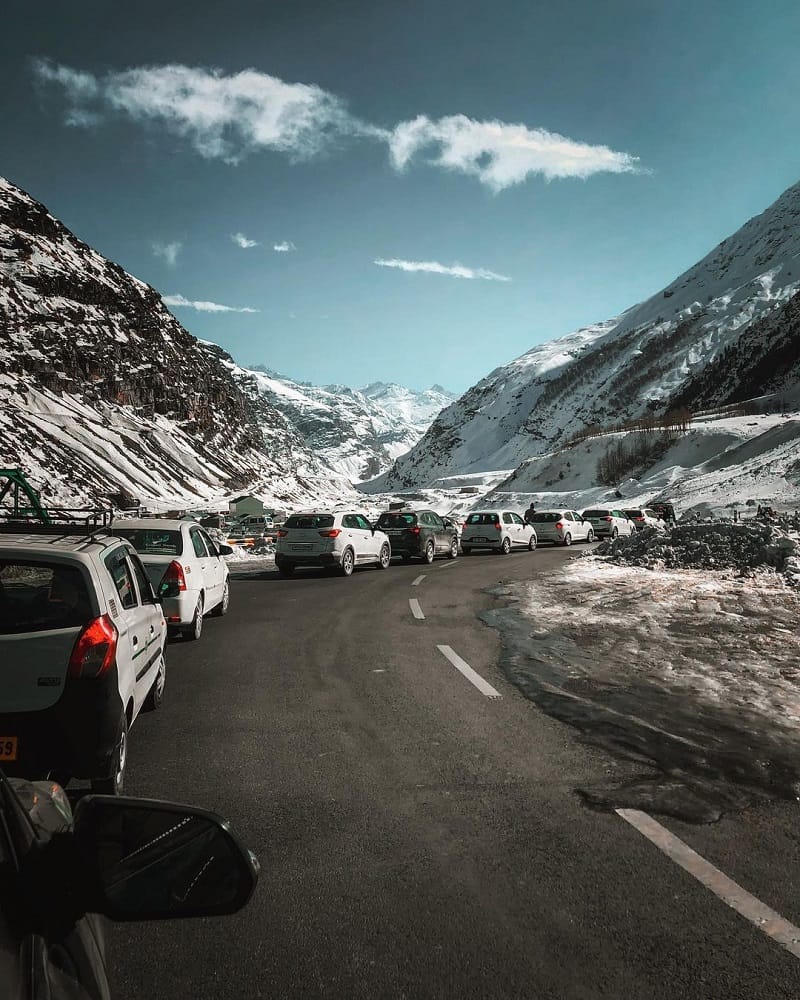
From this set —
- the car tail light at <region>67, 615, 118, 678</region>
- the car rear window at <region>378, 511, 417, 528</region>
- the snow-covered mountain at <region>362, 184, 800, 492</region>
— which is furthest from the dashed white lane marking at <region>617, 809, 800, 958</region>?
the snow-covered mountain at <region>362, 184, 800, 492</region>

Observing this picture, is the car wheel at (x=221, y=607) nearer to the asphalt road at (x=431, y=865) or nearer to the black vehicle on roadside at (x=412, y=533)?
the asphalt road at (x=431, y=865)

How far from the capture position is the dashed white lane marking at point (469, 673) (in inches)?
271

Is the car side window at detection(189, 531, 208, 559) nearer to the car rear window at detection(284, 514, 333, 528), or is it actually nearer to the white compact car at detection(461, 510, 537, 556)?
the car rear window at detection(284, 514, 333, 528)

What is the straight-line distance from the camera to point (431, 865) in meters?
3.48

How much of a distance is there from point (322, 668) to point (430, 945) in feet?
17.0

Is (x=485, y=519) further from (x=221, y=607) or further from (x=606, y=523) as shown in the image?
(x=221, y=607)

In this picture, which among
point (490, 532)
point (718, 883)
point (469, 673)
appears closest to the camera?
point (718, 883)

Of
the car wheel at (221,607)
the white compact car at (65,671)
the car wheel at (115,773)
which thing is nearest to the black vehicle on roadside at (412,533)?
the car wheel at (221,607)

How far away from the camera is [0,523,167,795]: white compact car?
12.6 feet

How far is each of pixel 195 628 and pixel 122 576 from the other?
16.1 ft

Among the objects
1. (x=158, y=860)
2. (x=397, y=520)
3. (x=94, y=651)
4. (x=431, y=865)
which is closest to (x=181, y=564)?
(x=94, y=651)

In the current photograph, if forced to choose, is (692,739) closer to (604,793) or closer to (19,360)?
(604,793)

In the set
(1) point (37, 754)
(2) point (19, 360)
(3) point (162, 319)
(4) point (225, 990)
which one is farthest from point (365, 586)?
(3) point (162, 319)

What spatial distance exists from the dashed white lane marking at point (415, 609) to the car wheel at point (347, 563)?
524cm
